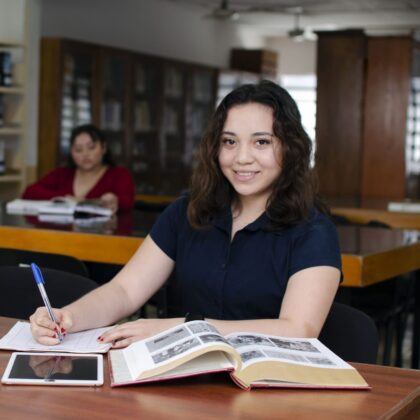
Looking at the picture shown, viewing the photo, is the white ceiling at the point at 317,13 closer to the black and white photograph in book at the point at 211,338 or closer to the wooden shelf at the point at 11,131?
the wooden shelf at the point at 11,131

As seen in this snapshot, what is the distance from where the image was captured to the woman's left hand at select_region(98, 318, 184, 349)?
191 cm

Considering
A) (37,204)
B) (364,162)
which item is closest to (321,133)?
(364,162)

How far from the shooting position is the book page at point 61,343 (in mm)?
1884

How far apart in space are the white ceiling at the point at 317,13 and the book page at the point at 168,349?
8.27 metres

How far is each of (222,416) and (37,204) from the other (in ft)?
10.8

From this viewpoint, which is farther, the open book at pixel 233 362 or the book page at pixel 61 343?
the book page at pixel 61 343

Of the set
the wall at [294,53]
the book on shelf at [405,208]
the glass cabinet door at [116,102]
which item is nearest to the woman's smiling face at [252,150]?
the book on shelf at [405,208]

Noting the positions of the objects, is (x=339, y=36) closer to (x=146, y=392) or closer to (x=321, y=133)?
(x=321, y=133)

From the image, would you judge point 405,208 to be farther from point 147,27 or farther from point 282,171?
point 147,27

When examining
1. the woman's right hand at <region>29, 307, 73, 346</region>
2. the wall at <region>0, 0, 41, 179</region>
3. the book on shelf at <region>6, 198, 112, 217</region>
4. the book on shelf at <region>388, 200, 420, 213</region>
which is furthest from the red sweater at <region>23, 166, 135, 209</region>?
the woman's right hand at <region>29, 307, 73, 346</region>

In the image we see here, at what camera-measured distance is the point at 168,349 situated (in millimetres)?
1693

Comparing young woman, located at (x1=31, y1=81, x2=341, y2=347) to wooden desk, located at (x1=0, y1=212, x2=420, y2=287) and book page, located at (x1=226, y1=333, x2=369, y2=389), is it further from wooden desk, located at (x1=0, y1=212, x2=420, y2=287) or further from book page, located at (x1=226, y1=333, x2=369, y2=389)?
wooden desk, located at (x1=0, y1=212, x2=420, y2=287)

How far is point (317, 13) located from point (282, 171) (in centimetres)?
925

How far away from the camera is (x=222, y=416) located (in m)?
1.49
